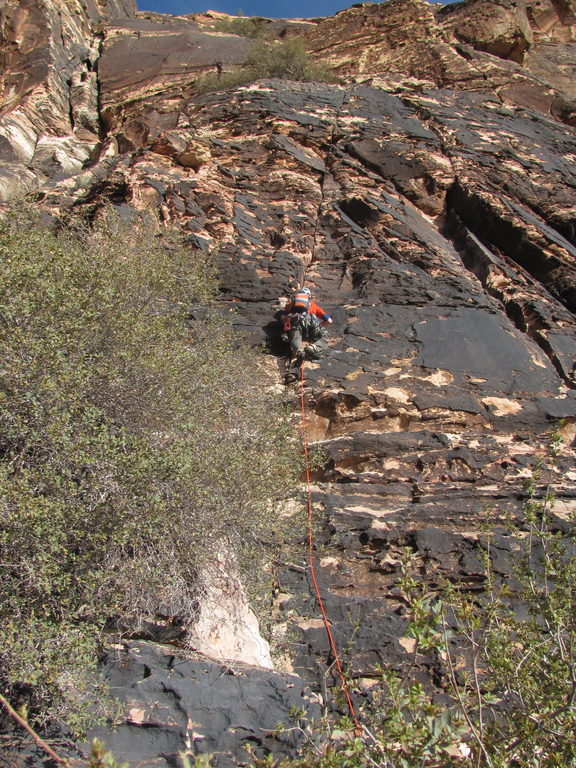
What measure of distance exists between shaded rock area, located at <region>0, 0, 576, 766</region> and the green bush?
18.7 inches

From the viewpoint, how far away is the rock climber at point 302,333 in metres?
7.52

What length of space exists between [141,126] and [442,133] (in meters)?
7.72

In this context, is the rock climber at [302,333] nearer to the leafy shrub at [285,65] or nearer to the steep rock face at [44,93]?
the steep rock face at [44,93]

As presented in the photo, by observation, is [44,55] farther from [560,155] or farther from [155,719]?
[155,719]

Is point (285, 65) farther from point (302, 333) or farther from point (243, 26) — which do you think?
point (302, 333)

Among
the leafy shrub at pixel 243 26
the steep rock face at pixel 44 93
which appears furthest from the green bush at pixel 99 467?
the leafy shrub at pixel 243 26

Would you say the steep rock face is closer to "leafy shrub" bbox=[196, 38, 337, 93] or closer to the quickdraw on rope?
"leafy shrub" bbox=[196, 38, 337, 93]

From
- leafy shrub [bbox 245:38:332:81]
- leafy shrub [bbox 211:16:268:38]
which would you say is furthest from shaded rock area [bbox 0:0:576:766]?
leafy shrub [bbox 211:16:268:38]

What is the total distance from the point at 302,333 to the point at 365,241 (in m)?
3.21

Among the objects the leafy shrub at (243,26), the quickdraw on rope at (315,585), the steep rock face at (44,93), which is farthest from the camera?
the leafy shrub at (243,26)

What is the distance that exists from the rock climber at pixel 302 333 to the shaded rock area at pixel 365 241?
26 cm

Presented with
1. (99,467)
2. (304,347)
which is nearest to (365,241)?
(304,347)

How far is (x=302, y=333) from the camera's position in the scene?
7.63 meters

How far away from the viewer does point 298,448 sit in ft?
20.9
